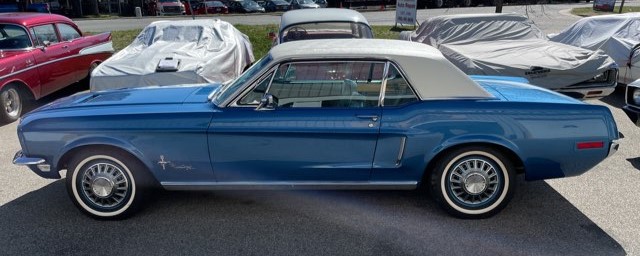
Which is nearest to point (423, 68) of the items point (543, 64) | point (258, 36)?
point (543, 64)

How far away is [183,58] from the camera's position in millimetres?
7117

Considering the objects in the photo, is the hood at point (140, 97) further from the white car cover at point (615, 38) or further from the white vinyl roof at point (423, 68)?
the white car cover at point (615, 38)

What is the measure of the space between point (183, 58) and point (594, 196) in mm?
5549

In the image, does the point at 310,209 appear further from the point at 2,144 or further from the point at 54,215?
the point at 2,144

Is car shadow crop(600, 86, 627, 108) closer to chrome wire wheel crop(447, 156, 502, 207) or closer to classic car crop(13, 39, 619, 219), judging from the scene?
classic car crop(13, 39, 619, 219)

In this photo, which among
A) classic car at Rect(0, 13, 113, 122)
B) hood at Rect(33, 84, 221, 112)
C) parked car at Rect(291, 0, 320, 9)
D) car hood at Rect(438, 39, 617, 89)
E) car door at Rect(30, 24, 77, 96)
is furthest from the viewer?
parked car at Rect(291, 0, 320, 9)

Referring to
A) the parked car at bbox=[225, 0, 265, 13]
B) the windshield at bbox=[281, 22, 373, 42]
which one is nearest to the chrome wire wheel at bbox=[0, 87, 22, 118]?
the windshield at bbox=[281, 22, 373, 42]

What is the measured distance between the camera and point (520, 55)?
6.69m

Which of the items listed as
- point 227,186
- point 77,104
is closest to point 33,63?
point 77,104

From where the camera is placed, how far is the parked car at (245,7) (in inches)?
1262

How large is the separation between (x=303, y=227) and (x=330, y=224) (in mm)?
213

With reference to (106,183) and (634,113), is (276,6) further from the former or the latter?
(106,183)

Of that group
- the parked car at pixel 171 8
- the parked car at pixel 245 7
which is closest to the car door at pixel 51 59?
the parked car at pixel 171 8

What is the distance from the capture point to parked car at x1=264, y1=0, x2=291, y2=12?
32062 millimetres
